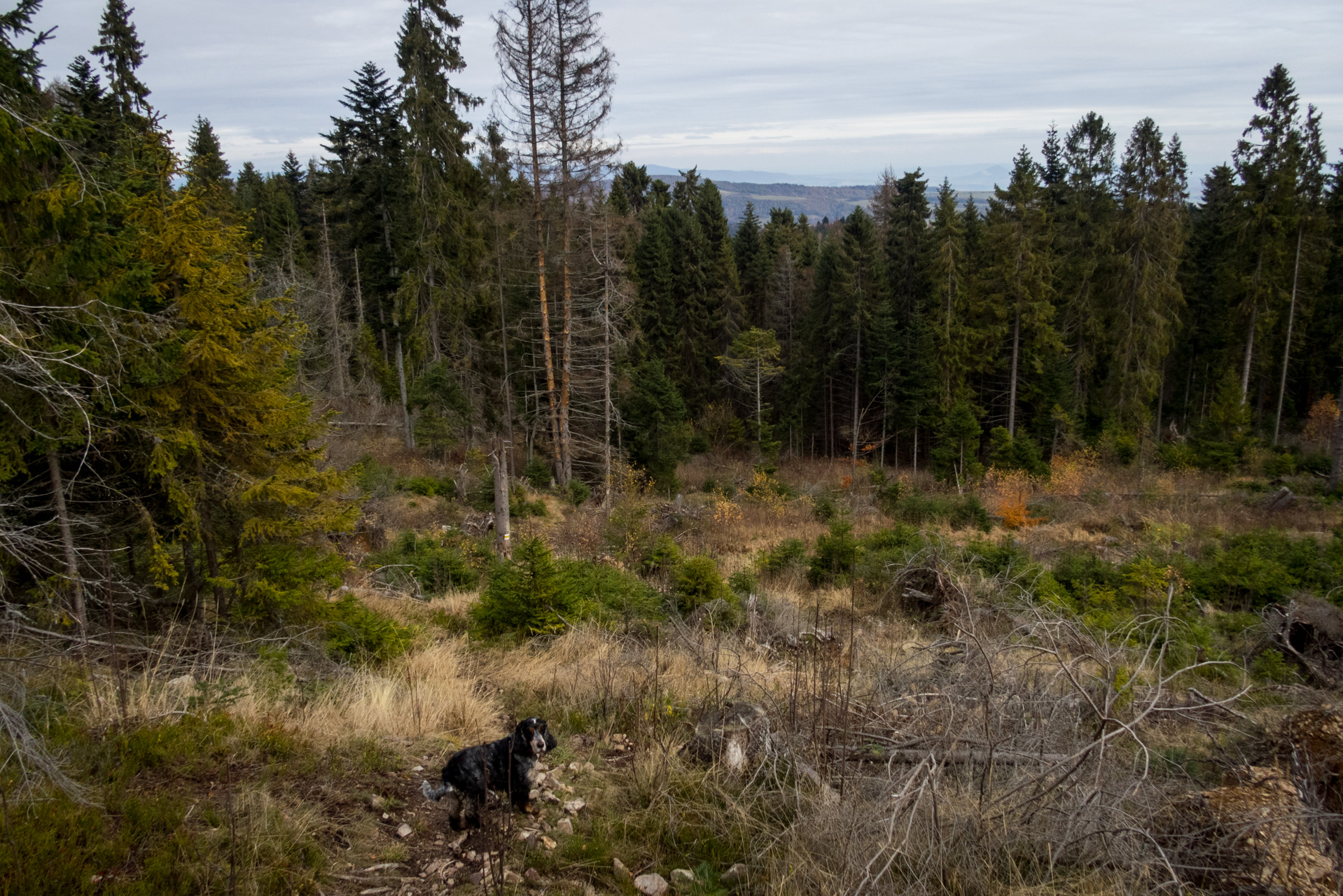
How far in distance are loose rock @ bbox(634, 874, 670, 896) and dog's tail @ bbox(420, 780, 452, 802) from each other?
41.3 inches

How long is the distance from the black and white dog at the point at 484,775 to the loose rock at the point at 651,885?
730mm

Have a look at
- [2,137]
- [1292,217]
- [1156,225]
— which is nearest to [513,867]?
[2,137]

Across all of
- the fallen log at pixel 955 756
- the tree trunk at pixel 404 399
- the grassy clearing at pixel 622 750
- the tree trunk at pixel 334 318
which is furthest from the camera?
the tree trunk at pixel 404 399

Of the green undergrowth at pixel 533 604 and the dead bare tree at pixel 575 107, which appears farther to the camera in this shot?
the dead bare tree at pixel 575 107

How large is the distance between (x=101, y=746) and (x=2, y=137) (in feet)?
13.6

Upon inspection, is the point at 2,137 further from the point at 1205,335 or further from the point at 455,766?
the point at 1205,335

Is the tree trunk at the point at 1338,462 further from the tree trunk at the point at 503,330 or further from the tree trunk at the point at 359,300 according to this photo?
the tree trunk at the point at 359,300

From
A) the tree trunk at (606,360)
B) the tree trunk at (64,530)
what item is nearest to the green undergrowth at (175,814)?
the tree trunk at (64,530)

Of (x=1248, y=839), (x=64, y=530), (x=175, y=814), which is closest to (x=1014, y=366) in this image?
(x=1248, y=839)

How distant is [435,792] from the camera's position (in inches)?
140

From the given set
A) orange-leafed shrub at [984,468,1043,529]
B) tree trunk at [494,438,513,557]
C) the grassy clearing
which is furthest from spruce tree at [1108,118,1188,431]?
tree trunk at [494,438,513,557]

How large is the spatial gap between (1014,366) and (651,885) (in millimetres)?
32505

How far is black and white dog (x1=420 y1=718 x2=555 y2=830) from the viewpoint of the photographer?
3445 mm

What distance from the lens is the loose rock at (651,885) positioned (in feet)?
10.1
